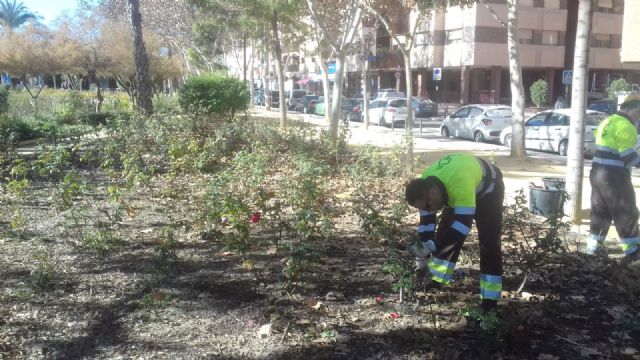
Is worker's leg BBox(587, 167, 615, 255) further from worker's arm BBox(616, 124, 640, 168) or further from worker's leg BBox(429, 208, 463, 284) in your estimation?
worker's leg BBox(429, 208, 463, 284)

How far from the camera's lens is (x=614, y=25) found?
46.4 metres

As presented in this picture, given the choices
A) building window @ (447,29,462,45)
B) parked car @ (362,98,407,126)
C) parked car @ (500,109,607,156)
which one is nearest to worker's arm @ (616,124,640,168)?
parked car @ (500,109,607,156)

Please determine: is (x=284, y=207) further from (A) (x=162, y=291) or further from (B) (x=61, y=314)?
(B) (x=61, y=314)

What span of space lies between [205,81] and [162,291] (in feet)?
45.3

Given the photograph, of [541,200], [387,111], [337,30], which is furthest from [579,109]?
[337,30]

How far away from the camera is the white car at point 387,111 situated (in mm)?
29203

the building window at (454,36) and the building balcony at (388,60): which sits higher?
the building window at (454,36)

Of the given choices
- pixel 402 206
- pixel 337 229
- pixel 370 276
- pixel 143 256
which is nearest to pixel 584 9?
pixel 402 206

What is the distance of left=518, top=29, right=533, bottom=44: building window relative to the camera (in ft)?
144

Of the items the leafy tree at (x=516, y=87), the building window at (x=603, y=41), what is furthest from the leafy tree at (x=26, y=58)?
the building window at (x=603, y=41)

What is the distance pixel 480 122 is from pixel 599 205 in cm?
1584

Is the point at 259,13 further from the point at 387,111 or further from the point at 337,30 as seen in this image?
the point at 387,111

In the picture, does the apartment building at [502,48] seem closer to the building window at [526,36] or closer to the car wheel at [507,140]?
the building window at [526,36]

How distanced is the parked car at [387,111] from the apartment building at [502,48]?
1243 cm
